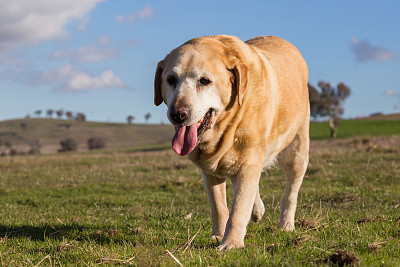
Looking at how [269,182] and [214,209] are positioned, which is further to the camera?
[269,182]

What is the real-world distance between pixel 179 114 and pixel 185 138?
342 mm

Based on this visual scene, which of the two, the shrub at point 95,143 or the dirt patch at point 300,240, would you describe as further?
the shrub at point 95,143

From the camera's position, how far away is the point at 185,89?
13.4 ft

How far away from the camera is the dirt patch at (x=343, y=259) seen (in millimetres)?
3201

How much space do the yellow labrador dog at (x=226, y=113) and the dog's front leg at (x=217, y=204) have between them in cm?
1

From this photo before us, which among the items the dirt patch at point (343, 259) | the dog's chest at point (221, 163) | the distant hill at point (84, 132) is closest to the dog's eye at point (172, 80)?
the dog's chest at point (221, 163)

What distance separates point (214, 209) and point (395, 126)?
62963 millimetres

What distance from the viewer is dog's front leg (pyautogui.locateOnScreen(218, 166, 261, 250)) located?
407cm

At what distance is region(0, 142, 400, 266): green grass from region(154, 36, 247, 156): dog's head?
1.01 metres

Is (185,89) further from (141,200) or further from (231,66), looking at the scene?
(141,200)

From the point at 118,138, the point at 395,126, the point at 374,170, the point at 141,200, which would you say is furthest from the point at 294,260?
the point at 118,138

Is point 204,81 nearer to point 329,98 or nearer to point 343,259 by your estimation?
point 343,259

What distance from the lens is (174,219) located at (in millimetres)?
6375

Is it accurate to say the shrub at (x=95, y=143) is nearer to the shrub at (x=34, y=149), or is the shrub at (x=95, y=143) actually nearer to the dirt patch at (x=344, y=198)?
the shrub at (x=34, y=149)
